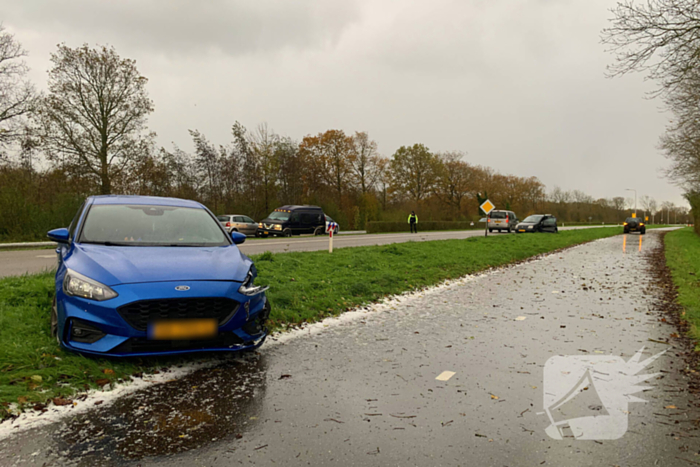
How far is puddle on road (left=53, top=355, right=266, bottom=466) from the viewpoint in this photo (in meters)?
2.86

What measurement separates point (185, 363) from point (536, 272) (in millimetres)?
11095

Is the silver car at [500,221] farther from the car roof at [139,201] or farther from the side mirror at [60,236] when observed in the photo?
the side mirror at [60,236]

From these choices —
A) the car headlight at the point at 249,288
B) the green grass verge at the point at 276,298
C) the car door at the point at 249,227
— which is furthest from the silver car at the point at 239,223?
the car headlight at the point at 249,288

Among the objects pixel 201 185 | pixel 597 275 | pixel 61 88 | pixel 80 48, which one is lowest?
pixel 597 275

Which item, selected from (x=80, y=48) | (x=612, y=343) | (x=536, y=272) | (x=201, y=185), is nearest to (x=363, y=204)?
(x=201, y=185)

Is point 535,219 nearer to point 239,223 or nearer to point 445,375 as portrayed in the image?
point 239,223

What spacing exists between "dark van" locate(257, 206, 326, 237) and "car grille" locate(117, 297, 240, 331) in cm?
2520

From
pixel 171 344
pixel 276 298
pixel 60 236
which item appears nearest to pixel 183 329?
pixel 171 344

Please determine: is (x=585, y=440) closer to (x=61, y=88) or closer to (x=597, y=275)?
(x=597, y=275)

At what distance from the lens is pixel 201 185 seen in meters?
40.9

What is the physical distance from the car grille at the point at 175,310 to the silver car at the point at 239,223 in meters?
26.5

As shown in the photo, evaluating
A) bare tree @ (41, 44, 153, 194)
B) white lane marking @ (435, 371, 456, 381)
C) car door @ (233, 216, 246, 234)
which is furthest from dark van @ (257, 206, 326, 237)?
white lane marking @ (435, 371, 456, 381)

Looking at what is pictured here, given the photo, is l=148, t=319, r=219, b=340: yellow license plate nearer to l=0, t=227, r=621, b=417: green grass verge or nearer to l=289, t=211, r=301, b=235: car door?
l=0, t=227, r=621, b=417: green grass verge

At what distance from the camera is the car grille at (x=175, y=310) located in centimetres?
385
